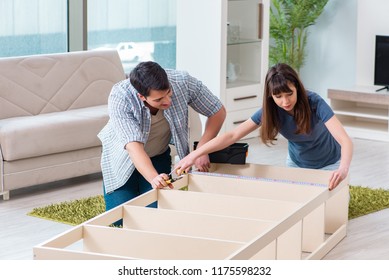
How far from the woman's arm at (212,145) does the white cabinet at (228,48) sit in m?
2.86

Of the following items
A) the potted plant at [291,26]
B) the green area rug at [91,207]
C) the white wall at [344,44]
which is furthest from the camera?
the potted plant at [291,26]

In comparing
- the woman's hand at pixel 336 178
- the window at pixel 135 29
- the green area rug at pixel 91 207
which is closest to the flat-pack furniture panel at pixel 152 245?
the woman's hand at pixel 336 178

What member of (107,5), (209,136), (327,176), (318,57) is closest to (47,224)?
(209,136)

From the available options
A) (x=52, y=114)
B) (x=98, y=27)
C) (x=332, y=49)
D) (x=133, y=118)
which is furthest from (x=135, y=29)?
(x=133, y=118)

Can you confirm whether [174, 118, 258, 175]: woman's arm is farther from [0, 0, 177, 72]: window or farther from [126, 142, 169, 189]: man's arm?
[0, 0, 177, 72]: window

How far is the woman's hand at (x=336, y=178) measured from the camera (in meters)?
4.07

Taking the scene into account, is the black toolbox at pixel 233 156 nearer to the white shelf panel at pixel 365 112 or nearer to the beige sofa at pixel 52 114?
the beige sofa at pixel 52 114

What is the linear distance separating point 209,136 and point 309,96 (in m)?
0.54

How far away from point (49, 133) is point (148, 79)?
184 centimetres

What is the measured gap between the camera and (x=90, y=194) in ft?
17.9

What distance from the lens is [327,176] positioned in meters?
4.46

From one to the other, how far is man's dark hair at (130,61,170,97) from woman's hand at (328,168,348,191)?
3.06 feet

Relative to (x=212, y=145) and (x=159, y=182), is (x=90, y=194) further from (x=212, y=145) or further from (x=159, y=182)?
(x=159, y=182)
